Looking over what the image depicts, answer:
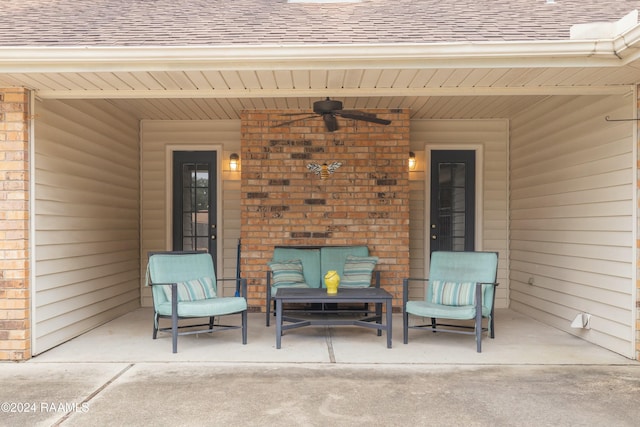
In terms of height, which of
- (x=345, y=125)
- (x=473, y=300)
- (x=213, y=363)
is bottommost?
(x=213, y=363)

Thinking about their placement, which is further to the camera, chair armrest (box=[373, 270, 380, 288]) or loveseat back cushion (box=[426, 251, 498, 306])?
chair armrest (box=[373, 270, 380, 288])

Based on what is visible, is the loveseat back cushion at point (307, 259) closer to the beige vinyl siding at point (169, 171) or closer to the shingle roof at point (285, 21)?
the beige vinyl siding at point (169, 171)

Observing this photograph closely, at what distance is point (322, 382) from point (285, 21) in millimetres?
3166

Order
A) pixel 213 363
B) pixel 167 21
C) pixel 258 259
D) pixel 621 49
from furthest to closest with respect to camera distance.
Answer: pixel 258 259 → pixel 167 21 → pixel 213 363 → pixel 621 49

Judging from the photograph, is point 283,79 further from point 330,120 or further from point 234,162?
point 234,162

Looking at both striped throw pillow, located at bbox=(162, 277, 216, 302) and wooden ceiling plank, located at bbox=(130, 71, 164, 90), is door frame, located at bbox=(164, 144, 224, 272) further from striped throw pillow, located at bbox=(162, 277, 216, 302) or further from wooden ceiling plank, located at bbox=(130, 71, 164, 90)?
wooden ceiling plank, located at bbox=(130, 71, 164, 90)

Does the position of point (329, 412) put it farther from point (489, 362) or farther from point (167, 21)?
point (167, 21)

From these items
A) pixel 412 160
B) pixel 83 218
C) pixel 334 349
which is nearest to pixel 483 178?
pixel 412 160

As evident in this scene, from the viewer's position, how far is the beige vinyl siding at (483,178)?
6582mm

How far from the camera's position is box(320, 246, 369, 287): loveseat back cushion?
5.71 m

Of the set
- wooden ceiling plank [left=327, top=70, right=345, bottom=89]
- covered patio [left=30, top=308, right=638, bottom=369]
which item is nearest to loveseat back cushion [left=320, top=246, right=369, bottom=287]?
covered patio [left=30, top=308, right=638, bottom=369]

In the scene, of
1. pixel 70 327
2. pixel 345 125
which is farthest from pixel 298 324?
pixel 345 125

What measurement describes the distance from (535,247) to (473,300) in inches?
→ 66.8

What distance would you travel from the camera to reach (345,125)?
614 centimetres
